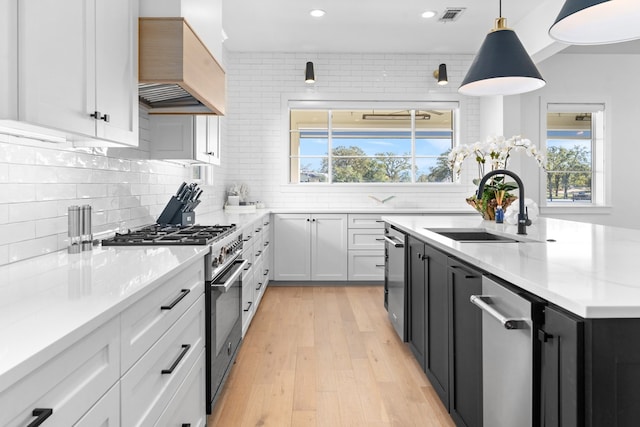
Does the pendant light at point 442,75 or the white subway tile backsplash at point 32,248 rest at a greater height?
the pendant light at point 442,75

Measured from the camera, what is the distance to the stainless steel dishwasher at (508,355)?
4.16 ft

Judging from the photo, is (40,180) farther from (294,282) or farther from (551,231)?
(294,282)

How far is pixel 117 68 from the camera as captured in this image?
1845mm

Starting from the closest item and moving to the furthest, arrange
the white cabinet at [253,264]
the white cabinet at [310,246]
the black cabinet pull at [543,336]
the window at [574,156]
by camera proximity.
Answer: the black cabinet pull at [543,336] < the white cabinet at [253,264] < the white cabinet at [310,246] < the window at [574,156]

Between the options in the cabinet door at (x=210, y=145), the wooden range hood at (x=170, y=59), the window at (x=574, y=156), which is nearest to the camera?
the wooden range hood at (x=170, y=59)

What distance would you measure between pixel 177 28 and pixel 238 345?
1.99 metres

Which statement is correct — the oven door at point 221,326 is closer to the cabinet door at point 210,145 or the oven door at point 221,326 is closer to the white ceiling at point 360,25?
the cabinet door at point 210,145

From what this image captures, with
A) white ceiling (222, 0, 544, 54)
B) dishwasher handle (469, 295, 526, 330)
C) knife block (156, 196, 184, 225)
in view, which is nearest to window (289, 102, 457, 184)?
white ceiling (222, 0, 544, 54)

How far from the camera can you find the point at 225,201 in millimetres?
5625

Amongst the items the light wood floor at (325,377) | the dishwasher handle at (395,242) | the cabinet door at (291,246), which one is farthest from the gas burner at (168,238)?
the cabinet door at (291,246)

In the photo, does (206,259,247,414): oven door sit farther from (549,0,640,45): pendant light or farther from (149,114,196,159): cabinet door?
(549,0,640,45): pendant light

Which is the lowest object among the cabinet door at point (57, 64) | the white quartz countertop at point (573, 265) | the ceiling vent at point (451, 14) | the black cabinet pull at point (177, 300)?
the black cabinet pull at point (177, 300)

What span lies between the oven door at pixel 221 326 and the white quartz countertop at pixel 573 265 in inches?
44.6

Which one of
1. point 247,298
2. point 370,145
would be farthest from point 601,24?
point 370,145
